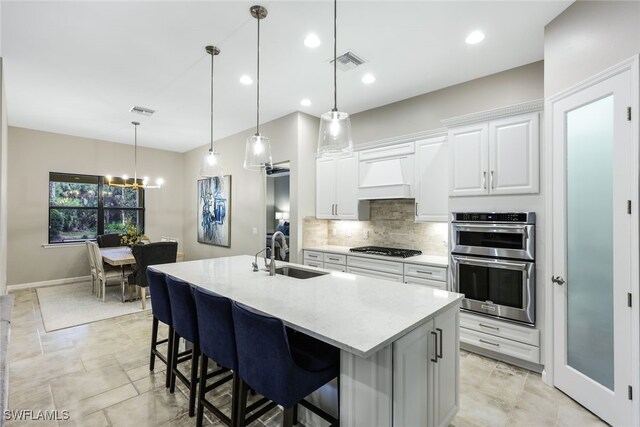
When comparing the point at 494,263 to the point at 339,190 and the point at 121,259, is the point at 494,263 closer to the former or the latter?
the point at 339,190

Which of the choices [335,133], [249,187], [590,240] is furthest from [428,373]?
[249,187]

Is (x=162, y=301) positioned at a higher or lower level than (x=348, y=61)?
lower

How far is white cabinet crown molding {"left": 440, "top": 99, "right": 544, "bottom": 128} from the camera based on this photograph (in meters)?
2.74

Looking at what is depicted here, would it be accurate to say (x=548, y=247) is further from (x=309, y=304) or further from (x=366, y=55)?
(x=366, y=55)

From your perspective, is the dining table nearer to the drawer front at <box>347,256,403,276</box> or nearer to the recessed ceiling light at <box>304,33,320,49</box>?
the drawer front at <box>347,256,403,276</box>

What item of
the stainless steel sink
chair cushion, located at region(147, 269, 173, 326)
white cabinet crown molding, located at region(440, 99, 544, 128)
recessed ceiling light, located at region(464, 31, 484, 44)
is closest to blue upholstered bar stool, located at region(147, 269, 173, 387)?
chair cushion, located at region(147, 269, 173, 326)

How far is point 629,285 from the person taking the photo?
197cm

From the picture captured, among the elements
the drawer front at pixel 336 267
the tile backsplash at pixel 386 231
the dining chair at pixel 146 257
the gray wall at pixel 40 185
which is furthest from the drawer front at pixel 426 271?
the gray wall at pixel 40 185

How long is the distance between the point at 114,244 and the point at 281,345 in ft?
20.2

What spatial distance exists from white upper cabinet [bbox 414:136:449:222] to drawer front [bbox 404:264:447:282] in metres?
0.58

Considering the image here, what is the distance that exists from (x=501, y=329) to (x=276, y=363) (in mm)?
2493

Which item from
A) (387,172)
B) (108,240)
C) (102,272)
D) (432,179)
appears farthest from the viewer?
(108,240)

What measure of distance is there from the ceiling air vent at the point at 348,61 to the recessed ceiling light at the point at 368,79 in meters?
0.26

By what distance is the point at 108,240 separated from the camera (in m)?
6.07
